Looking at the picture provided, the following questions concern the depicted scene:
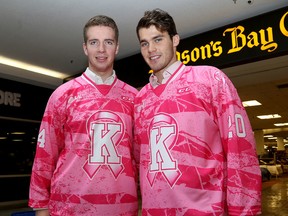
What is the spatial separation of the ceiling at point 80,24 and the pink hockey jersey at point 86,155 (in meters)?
2.54

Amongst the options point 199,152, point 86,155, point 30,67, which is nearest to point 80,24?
point 30,67

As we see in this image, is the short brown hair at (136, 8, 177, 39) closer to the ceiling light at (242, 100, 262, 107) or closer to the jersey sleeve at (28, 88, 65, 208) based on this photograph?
the jersey sleeve at (28, 88, 65, 208)

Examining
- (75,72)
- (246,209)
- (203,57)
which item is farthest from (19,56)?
(246,209)

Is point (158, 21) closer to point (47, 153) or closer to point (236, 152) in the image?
point (236, 152)

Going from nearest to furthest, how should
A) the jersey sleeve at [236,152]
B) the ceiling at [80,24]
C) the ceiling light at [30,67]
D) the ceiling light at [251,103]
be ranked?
1. the jersey sleeve at [236,152]
2. the ceiling at [80,24]
3. the ceiling light at [30,67]
4. the ceiling light at [251,103]

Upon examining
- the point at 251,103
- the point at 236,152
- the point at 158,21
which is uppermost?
the point at 251,103

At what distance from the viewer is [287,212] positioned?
6.57 meters

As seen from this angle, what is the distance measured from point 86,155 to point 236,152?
0.80m

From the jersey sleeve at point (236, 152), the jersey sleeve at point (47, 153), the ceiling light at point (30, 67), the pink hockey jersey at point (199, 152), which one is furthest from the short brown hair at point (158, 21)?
the ceiling light at point (30, 67)

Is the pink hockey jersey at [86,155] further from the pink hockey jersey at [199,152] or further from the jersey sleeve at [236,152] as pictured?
the jersey sleeve at [236,152]

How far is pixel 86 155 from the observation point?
5.51 feet

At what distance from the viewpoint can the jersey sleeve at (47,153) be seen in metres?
1.71

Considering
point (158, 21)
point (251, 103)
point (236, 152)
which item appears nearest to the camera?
point (236, 152)

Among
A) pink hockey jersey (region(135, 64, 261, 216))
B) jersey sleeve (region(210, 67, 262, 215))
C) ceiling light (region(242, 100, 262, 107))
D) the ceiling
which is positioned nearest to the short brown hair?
pink hockey jersey (region(135, 64, 261, 216))
